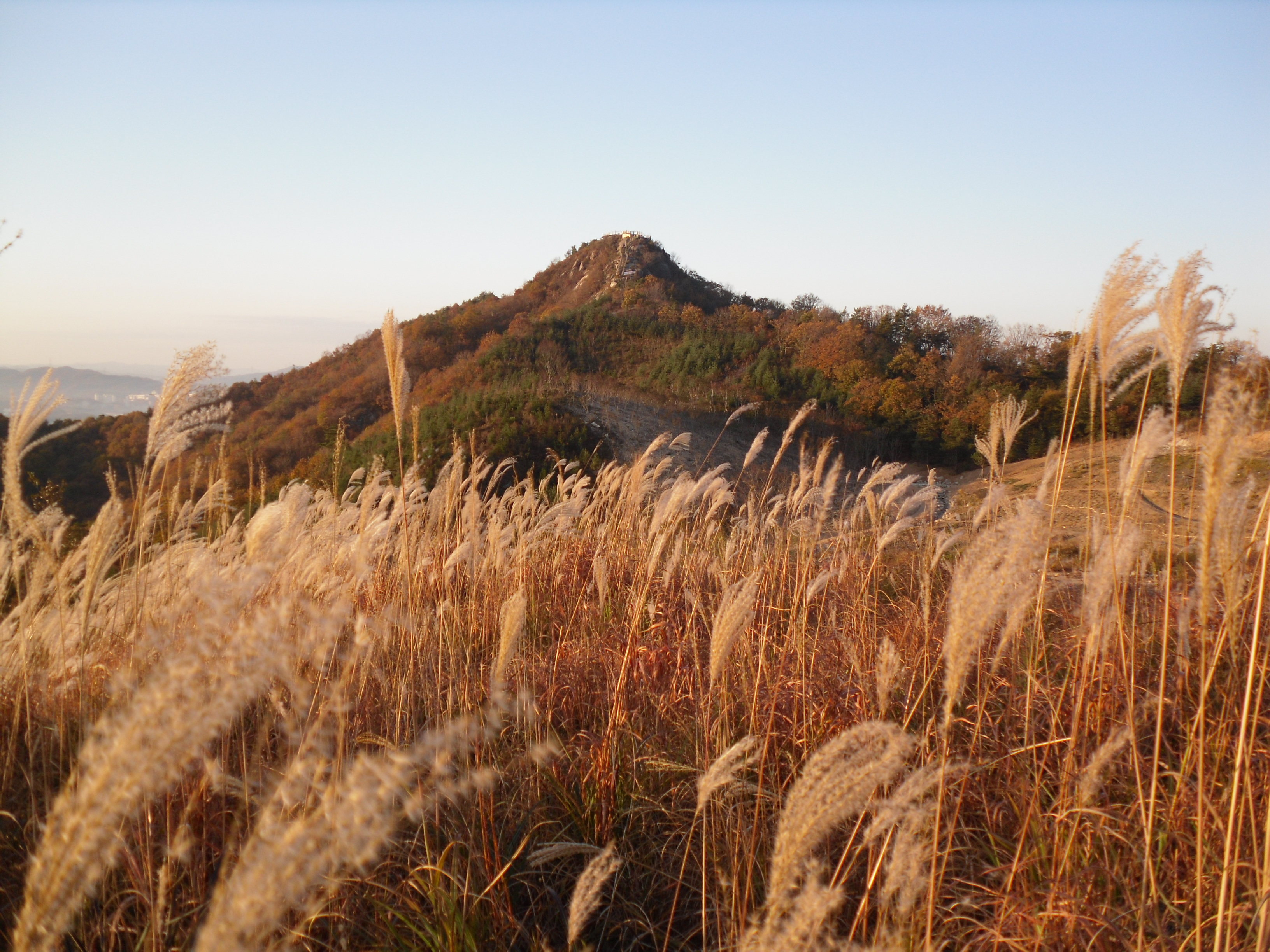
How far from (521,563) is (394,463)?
34.6 feet

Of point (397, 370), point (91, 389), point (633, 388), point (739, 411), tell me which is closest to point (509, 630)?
point (397, 370)

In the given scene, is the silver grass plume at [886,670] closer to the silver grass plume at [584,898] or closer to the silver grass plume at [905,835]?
the silver grass plume at [905,835]

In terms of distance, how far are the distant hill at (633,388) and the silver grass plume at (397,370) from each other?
602 centimetres

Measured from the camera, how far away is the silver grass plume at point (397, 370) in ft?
8.26

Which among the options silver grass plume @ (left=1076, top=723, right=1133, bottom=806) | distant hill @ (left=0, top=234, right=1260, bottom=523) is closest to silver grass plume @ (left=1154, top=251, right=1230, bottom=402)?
silver grass plume @ (left=1076, top=723, right=1133, bottom=806)

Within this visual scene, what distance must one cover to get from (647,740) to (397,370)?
5.44ft

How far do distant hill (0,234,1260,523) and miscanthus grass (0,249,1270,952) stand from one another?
18.4 feet

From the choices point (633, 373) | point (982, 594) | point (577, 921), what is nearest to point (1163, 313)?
point (982, 594)

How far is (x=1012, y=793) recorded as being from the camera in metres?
2.30

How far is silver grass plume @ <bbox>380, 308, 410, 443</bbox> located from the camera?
8.26 feet

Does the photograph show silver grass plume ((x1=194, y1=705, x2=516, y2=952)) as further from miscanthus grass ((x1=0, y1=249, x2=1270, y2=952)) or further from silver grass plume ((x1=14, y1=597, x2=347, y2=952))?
silver grass plume ((x1=14, y1=597, x2=347, y2=952))

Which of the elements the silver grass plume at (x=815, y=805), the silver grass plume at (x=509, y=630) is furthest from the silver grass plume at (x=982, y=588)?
the silver grass plume at (x=509, y=630)

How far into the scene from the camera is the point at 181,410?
2.35m

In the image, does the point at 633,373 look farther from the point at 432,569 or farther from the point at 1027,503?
the point at 1027,503
